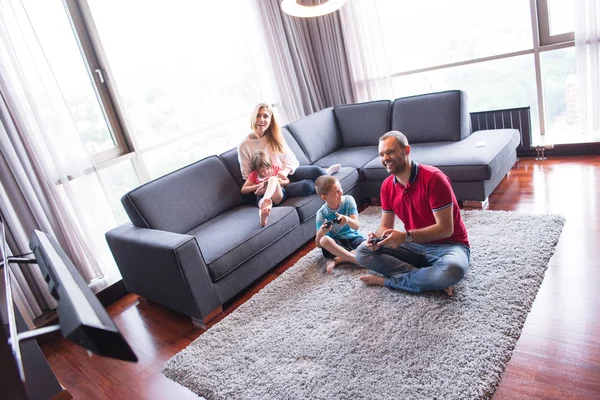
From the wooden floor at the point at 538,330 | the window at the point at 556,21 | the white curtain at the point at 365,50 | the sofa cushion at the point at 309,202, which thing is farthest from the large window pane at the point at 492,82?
the sofa cushion at the point at 309,202

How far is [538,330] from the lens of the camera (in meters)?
1.90

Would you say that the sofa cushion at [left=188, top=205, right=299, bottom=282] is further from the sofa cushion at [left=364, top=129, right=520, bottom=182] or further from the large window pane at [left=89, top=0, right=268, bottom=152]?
the large window pane at [left=89, top=0, right=268, bottom=152]

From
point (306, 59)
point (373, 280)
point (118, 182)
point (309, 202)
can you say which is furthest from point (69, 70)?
point (373, 280)

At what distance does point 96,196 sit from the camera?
3.14 m

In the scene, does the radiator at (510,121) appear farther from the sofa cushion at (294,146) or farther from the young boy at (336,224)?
the young boy at (336,224)

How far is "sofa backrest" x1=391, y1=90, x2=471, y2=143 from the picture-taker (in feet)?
11.9

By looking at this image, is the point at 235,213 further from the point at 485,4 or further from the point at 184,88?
the point at 485,4

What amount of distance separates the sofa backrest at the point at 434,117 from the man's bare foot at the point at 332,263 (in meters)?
1.59

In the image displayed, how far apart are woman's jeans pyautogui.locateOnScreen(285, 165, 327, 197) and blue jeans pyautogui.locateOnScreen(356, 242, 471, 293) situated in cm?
87

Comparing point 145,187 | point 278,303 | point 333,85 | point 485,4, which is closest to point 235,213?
point 145,187

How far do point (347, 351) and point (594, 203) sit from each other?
214cm

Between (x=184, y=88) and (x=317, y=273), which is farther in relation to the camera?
(x=184, y=88)

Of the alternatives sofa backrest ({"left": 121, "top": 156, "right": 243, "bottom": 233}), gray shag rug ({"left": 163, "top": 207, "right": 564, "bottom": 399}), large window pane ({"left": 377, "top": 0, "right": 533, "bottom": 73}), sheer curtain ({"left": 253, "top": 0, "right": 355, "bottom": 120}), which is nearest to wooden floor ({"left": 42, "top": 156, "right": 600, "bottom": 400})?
gray shag rug ({"left": 163, "top": 207, "right": 564, "bottom": 399})

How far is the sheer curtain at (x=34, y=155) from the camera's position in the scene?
268cm
